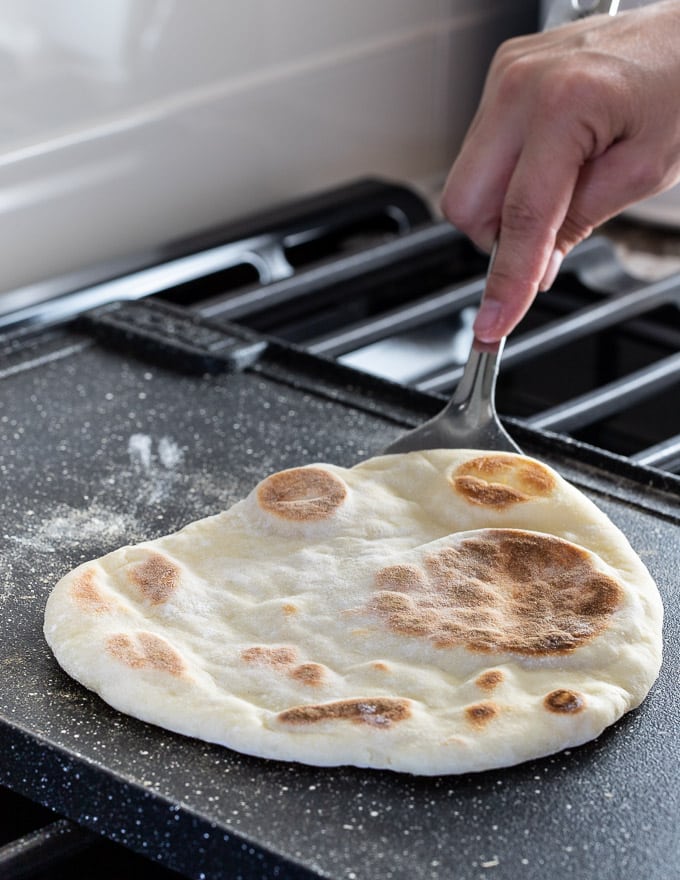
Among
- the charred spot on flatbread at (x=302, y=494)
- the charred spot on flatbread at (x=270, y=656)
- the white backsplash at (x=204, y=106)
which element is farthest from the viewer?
the white backsplash at (x=204, y=106)

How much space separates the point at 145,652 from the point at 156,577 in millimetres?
78

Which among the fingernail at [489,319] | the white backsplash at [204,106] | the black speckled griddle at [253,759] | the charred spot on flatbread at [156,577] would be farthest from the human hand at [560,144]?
the white backsplash at [204,106]

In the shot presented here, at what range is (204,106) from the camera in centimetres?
148

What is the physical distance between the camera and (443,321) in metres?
1.39

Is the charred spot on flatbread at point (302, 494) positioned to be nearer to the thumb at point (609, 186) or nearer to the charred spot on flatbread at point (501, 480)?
the charred spot on flatbread at point (501, 480)

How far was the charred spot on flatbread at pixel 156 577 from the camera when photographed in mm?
822

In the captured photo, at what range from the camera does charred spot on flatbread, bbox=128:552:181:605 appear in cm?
82

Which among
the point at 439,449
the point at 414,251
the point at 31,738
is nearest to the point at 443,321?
the point at 414,251

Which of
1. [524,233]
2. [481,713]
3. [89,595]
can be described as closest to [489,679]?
[481,713]

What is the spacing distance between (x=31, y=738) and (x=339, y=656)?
174mm

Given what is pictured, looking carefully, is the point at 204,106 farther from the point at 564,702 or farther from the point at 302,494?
the point at 564,702

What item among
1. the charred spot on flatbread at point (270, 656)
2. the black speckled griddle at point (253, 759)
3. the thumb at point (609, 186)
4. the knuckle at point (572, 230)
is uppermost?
the thumb at point (609, 186)

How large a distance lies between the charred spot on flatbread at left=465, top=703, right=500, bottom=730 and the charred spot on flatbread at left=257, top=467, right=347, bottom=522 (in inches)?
8.1

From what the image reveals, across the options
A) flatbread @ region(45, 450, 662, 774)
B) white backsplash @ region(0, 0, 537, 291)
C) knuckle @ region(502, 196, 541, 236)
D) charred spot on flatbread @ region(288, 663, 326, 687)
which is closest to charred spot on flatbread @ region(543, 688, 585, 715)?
flatbread @ region(45, 450, 662, 774)
